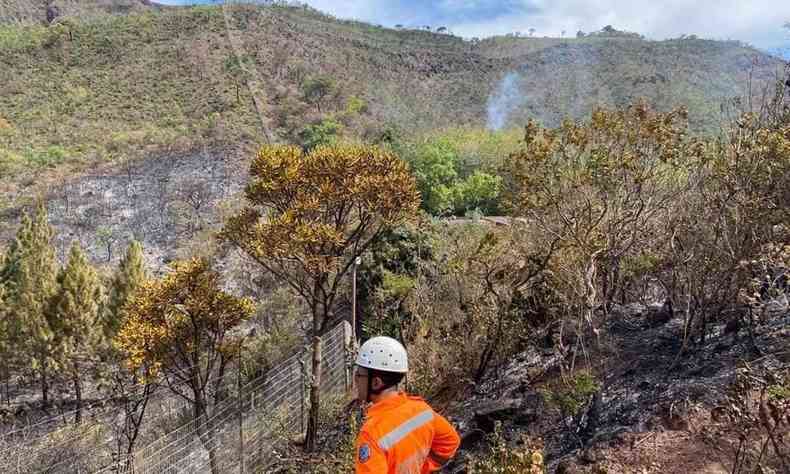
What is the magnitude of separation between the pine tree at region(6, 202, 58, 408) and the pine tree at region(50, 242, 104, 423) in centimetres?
20

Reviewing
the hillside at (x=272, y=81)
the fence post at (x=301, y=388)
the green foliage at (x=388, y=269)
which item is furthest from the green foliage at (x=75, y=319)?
the hillside at (x=272, y=81)

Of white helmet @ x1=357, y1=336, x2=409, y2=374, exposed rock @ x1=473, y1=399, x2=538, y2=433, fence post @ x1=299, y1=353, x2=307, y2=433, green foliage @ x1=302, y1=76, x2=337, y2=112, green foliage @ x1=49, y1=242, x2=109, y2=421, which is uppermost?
green foliage @ x1=302, y1=76, x2=337, y2=112

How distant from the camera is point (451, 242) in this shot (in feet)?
34.8

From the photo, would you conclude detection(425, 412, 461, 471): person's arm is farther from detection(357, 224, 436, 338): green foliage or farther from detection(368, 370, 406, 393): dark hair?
detection(357, 224, 436, 338): green foliage

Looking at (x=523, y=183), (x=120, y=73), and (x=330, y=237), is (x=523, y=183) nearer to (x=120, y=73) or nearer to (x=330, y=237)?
(x=330, y=237)

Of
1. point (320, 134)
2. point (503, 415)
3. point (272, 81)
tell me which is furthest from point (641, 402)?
point (272, 81)

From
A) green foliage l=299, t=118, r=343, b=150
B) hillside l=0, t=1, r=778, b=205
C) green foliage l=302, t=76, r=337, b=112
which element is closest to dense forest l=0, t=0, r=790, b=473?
green foliage l=299, t=118, r=343, b=150

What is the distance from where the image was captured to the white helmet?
7.30 ft

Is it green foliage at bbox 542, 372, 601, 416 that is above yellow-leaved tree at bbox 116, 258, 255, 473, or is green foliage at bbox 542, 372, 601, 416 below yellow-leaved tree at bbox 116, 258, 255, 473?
above

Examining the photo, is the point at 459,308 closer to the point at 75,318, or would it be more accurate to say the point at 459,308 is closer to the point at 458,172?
the point at 75,318

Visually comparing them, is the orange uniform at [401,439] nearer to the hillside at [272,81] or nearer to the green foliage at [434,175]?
the green foliage at [434,175]

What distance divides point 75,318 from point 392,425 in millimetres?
13080

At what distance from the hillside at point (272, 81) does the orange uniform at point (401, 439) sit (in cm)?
2781

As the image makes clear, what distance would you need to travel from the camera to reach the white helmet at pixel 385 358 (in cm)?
222
